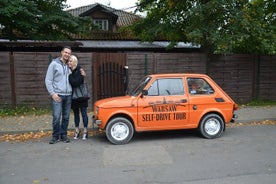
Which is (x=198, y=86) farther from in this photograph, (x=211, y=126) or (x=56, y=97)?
(x=56, y=97)

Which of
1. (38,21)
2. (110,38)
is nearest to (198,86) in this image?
(38,21)

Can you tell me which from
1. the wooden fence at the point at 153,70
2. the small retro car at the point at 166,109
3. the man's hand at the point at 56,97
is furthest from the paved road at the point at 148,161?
the wooden fence at the point at 153,70

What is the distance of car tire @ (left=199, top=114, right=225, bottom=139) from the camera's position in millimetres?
7211

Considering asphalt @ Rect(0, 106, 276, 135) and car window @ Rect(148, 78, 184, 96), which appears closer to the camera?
car window @ Rect(148, 78, 184, 96)

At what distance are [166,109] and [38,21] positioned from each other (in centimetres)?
803

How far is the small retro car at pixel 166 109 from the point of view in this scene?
6801 millimetres

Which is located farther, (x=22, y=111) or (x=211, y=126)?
(x=22, y=111)

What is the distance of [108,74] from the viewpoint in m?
11.3

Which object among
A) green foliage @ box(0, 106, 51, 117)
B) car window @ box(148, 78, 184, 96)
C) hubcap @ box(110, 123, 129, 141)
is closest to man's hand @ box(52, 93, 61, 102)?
hubcap @ box(110, 123, 129, 141)

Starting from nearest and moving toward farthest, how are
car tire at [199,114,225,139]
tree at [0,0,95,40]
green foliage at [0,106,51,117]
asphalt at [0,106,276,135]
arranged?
car tire at [199,114,225,139], asphalt at [0,106,276,135], green foliage at [0,106,51,117], tree at [0,0,95,40]

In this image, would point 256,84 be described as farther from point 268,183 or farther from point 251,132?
point 268,183

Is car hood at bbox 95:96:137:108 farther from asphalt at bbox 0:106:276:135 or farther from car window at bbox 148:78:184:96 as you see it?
asphalt at bbox 0:106:276:135

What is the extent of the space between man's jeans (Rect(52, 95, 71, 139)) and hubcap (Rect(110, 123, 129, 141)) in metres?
1.21

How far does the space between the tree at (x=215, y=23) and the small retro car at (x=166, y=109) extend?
12.6ft
